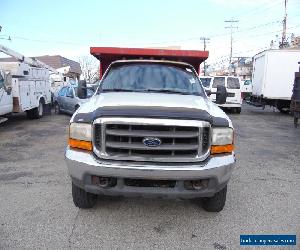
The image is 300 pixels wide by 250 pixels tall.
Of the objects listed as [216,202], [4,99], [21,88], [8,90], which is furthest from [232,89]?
[216,202]

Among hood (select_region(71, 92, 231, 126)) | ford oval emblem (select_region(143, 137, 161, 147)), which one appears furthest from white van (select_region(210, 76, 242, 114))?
ford oval emblem (select_region(143, 137, 161, 147))

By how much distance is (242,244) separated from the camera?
364 cm

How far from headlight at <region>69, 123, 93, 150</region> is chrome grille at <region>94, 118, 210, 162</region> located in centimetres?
8

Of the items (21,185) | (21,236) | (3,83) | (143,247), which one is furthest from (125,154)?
(3,83)

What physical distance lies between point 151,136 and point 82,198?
1331 mm

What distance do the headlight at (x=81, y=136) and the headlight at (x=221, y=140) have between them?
136cm

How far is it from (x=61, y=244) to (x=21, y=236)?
0.50 m

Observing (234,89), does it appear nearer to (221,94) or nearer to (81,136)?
(221,94)

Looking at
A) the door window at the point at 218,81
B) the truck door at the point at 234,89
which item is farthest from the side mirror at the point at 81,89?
the door window at the point at 218,81

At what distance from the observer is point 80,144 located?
373 centimetres

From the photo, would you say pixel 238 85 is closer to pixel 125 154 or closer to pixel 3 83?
pixel 3 83

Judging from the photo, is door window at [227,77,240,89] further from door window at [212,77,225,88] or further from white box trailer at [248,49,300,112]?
white box trailer at [248,49,300,112]

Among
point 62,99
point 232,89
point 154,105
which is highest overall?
point 154,105

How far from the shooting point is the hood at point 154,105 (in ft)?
11.9
